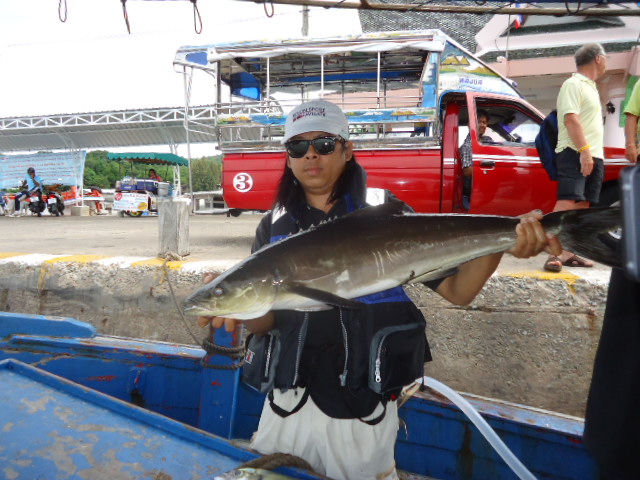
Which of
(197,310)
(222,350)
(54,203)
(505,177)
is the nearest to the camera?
(197,310)

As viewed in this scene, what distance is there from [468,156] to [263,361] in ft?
14.5

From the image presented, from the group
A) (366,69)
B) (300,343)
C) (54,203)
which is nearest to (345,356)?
(300,343)

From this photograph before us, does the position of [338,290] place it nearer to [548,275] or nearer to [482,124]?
[548,275]

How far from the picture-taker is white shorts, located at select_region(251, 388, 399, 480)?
1595mm

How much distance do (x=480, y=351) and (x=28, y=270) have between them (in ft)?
14.0

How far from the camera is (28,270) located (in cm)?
431

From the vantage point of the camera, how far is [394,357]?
157 cm

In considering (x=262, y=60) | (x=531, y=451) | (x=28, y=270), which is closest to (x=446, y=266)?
(x=531, y=451)

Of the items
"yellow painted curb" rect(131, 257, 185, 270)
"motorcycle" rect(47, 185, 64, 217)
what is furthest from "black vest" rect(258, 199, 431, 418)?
"motorcycle" rect(47, 185, 64, 217)

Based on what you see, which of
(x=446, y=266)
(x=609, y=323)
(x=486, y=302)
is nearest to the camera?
(x=609, y=323)

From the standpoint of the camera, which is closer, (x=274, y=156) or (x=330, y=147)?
(x=330, y=147)

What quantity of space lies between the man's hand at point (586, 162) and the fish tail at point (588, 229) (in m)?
2.45

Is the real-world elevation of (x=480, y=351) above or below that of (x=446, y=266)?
below

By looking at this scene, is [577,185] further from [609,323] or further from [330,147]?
[609,323]
